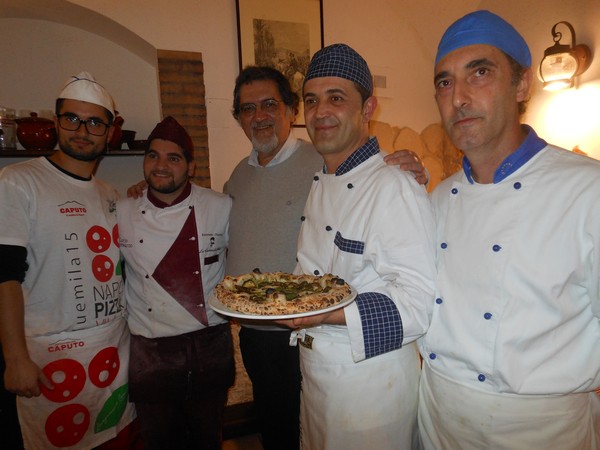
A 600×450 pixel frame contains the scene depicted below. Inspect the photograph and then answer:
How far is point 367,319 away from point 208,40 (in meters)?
3.25

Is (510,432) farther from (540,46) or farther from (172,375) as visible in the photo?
(540,46)

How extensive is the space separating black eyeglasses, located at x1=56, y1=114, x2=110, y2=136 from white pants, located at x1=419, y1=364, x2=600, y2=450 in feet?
7.23

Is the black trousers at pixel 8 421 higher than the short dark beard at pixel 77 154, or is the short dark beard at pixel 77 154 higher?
the short dark beard at pixel 77 154

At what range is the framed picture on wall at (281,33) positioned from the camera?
142 inches

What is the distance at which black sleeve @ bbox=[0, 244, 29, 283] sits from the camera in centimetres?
185

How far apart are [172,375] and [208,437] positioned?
1.70 feet

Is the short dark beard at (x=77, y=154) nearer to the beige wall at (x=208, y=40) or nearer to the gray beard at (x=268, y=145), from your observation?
the gray beard at (x=268, y=145)

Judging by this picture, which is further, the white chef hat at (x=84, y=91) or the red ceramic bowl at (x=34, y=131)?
the red ceramic bowl at (x=34, y=131)

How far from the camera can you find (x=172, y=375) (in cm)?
222

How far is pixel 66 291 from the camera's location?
2.00 metres

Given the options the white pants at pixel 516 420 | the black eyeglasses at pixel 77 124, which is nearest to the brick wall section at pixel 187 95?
the black eyeglasses at pixel 77 124

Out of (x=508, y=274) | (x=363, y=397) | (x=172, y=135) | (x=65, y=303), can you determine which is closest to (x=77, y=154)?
(x=172, y=135)

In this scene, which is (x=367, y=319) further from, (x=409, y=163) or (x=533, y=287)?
(x=409, y=163)

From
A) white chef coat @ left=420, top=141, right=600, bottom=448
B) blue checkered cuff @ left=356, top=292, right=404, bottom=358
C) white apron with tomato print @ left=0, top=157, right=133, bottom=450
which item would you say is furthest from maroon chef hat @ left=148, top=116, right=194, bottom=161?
white chef coat @ left=420, top=141, right=600, bottom=448
